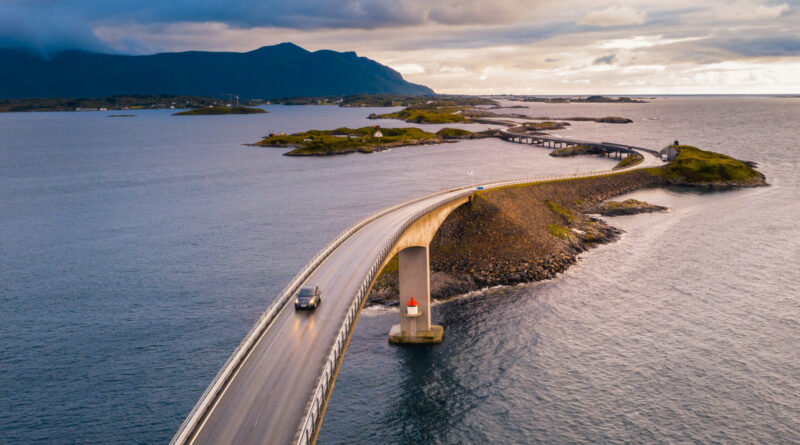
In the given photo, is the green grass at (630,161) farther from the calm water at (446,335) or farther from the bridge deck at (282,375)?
the bridge deck at (282,375)

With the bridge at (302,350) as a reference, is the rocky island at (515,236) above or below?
below

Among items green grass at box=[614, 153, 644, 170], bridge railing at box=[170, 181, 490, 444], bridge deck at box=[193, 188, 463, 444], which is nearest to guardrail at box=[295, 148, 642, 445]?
bridge deck at box=[193, 188, 463, 444]

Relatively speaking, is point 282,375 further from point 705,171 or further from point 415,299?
point 705,171

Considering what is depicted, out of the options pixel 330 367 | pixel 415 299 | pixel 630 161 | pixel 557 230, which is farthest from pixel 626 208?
pixel 330 367

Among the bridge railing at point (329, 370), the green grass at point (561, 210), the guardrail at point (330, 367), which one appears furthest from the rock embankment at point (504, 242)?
the bridge railing at point (329, 370)

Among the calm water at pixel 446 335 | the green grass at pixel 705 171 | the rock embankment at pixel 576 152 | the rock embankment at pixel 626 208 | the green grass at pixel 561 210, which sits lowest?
the calm water at pixel 446 335

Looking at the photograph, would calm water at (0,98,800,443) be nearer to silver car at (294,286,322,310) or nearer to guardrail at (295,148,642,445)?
silver car at (294,286,322,310)
